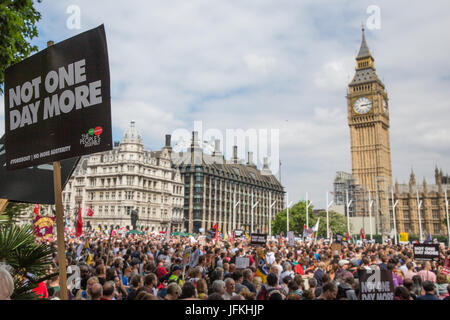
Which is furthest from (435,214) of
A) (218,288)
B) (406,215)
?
(218,288)

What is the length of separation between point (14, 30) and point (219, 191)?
10653 centimetres

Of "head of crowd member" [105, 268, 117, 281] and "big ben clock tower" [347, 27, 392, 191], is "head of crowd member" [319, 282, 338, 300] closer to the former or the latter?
"head of crowd member" [105, 268, 117, 281]

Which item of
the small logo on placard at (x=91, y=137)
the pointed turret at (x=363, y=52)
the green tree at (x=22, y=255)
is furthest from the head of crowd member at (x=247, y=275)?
the pointed turret at (x=363, y=52)

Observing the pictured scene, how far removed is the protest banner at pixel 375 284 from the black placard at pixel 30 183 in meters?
4.27

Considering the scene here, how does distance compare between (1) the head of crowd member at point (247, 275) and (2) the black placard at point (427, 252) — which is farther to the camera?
(2) the black placard at point (427, 252)

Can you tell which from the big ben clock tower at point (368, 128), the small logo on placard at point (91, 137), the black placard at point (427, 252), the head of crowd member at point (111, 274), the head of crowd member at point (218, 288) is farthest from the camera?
the big ben clock tower at point (368, 128)

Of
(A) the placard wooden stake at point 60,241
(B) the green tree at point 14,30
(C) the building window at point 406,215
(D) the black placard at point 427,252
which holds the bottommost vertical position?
(C) the building window at point 406,215

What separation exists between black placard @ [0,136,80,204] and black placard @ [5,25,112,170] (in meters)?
0.84

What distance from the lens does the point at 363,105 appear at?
125 m

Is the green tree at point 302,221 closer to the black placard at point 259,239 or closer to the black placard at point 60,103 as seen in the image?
the black placard at point 259,239

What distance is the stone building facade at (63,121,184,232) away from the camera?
285 feet

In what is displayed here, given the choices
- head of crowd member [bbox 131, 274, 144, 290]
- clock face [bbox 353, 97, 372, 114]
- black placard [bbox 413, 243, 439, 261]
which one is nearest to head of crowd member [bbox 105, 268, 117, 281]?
head of crowd member [bbox 131, 274, 144, 290]

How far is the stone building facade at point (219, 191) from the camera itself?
105m
